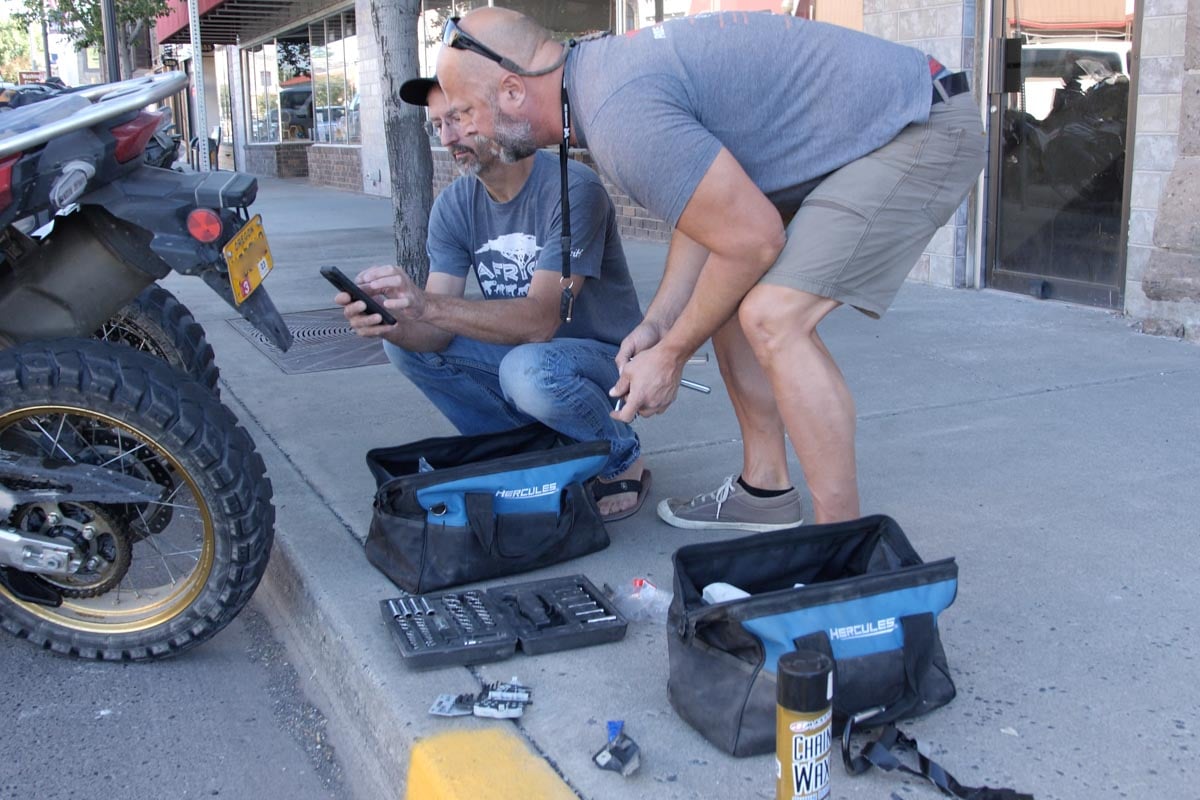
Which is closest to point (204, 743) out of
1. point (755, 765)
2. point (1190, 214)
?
point (755, 765)

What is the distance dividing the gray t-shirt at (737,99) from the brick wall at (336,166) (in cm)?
1619

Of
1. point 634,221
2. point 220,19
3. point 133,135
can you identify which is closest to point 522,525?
point 133,135

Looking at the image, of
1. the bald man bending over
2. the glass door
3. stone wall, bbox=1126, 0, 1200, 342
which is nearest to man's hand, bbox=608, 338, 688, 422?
the bald man bending over

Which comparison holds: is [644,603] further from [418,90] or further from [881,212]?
[418,90]

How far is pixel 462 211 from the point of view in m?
3.66

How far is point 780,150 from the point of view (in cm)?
283

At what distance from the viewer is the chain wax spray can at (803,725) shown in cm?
170

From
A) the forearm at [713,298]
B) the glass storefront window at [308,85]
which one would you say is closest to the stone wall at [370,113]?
the glass storefront window at [308,85]

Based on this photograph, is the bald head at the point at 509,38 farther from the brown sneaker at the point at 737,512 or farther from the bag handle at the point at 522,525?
the brown sneaker at the point at 737,512

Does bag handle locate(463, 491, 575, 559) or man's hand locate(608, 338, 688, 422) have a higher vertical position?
man's hand locate(608, 338, 688, 422)

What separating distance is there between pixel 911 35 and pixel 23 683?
6.14 metres

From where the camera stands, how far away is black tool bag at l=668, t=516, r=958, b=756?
7.24 ft

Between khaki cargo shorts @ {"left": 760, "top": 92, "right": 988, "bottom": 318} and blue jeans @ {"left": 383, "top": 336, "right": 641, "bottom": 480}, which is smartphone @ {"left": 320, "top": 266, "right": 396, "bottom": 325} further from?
khaki cargo shorts @ {"left": 760, "top": 92, "right": 988, "bottom": 318}

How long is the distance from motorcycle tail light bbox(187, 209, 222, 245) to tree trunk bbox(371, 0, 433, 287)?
3361 millimetres
